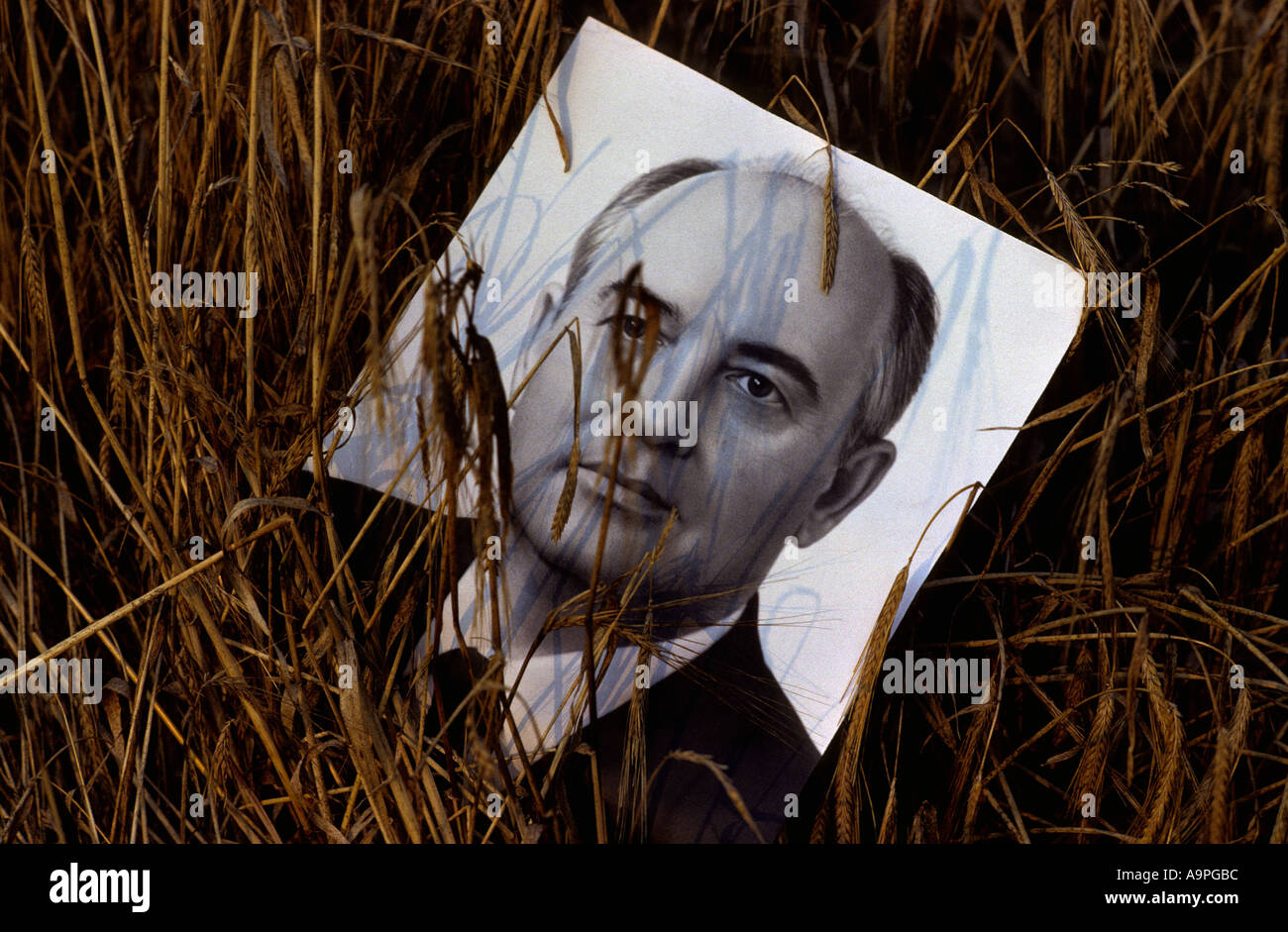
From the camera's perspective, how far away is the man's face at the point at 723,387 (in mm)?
557

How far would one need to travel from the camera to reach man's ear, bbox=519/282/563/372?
1.88 feet

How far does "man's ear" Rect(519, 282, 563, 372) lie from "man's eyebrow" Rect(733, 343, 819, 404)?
113 millimetres

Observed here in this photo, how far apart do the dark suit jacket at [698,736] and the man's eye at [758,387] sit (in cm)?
12

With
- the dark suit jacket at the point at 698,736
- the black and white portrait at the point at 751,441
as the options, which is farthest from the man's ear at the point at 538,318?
the dark suit jacket at the point at 698,736

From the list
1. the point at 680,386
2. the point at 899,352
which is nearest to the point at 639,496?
the point at 680,386

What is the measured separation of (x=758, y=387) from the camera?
565mm

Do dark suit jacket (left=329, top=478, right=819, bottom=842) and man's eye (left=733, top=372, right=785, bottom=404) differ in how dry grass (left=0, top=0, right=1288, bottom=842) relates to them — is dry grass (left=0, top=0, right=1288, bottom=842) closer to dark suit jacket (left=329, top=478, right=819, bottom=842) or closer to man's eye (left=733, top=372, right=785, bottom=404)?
dark suit jacket (left=329, top=478, right=819, bottom=842)

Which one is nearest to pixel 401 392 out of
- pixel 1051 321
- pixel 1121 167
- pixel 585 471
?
pixel 585 471

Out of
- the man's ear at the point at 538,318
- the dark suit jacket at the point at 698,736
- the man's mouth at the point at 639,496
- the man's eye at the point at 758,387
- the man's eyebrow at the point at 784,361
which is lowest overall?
the dark suit jacket at the point at 698,736

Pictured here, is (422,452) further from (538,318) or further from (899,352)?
(899,352)

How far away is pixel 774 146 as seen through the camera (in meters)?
0.57

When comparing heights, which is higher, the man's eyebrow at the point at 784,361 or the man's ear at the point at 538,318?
the man's ear at the point at 538,318

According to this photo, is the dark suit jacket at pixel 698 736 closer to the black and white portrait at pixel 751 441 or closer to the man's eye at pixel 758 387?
the black and white portrait at pixel 751 441

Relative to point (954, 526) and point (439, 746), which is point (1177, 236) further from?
point (439, 746)
